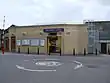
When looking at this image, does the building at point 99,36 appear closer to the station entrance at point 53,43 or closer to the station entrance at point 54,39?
the station entrance at point 54,39

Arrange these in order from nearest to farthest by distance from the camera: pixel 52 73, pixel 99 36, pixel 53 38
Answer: pixel 52 73, pixel 53 38, pixel 99 36

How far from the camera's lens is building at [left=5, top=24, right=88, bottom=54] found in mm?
49938

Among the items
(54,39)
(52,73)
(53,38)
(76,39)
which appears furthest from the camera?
(53,38)

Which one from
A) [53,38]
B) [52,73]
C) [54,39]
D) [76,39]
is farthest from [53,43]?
[52,73]

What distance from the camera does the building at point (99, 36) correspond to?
2044 inches

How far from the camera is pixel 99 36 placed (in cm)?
5716

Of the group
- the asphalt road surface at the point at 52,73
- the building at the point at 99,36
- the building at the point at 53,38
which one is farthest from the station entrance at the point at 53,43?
the asphalt road surface at the point at 52,73

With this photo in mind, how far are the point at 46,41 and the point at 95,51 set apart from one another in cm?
993

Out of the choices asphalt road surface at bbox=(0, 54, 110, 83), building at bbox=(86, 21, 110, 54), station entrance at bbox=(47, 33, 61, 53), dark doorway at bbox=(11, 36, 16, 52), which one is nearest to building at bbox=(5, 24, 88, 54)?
station entrance at bbox=(47, 33, 61, 53)

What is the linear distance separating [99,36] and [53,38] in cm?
1092

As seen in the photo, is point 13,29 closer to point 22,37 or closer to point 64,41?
point 22,37

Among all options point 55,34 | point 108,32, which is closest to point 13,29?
point 55,34

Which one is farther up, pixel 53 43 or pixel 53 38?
pixel 53 38

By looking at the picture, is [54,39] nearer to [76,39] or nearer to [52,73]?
[76,39]
